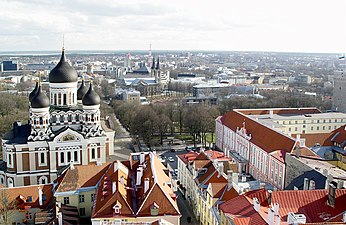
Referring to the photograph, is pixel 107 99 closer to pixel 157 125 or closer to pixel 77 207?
pixel 157 125

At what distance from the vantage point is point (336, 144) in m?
63.7

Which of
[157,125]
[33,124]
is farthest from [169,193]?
[157,125]

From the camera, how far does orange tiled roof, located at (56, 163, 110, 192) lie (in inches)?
1709

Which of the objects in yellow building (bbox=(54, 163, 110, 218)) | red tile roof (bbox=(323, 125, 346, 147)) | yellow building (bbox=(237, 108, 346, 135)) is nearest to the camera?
yellow building (bbox=(54, 163, 110, 218))

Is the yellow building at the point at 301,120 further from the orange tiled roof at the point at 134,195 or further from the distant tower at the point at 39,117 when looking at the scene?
the orange tiled roof at the point at 134,195

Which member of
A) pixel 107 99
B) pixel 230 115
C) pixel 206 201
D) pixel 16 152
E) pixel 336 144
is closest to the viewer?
pixel 206 201

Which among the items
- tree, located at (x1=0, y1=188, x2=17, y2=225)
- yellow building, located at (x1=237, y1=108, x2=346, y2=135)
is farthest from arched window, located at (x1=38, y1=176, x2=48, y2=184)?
yellow building, located at (x1=237, y1=108, x2=346, y2=135)

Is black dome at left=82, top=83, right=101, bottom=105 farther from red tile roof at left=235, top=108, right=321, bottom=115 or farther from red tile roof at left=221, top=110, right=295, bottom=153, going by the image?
red tile roof at left=235, top=108, right=321, bottom=115

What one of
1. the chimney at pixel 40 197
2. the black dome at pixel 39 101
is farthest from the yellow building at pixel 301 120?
the chimney at pixel 40 197

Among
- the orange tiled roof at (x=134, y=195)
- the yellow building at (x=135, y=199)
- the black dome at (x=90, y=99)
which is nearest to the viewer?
the yellow building at (x=135, y=199)

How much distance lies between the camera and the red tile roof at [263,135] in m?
57.6

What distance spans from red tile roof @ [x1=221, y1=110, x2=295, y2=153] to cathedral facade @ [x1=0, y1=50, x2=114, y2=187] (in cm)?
2284

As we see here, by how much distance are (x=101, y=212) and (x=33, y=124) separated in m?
24.3

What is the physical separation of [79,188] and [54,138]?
14885 millimetres
